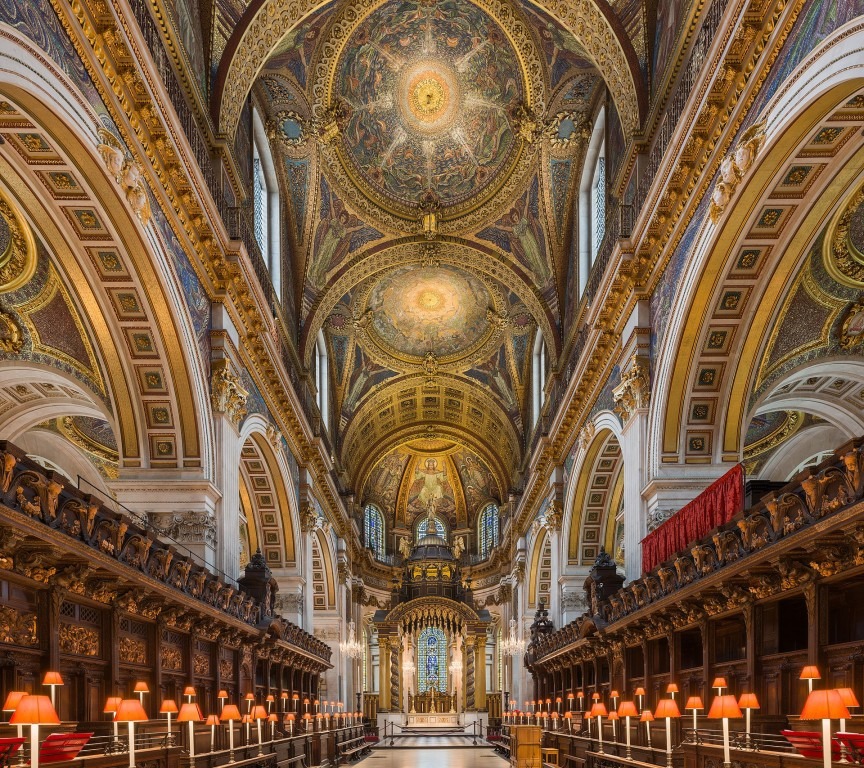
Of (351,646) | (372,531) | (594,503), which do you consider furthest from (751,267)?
(372,531)

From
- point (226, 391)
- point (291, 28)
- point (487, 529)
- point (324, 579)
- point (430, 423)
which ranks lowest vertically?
point (324, 579)

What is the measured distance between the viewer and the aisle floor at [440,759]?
22953 millimetres

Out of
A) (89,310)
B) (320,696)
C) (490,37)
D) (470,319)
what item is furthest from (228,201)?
(320,696)

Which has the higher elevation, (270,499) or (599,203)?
(599,203)

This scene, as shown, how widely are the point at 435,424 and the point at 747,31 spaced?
33045mm

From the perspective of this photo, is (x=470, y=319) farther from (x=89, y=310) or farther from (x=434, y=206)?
(x=89, y=310)

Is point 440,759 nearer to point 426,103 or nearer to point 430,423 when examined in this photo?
point 426,103

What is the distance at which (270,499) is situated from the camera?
2488 cm

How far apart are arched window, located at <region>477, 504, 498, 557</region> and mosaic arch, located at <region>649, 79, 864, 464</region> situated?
1302 inches

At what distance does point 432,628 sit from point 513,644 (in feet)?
28.9

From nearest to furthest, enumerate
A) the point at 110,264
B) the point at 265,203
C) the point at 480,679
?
the point at 110,264, the point at 265,203, the point at 480,679

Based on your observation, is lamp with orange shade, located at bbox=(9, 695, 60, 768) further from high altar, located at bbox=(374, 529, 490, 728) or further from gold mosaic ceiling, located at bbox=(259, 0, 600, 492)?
high altar, located at bbox=(374, 529, 490, 728)

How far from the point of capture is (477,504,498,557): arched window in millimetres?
48666

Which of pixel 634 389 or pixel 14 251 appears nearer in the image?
pixel 14 251
